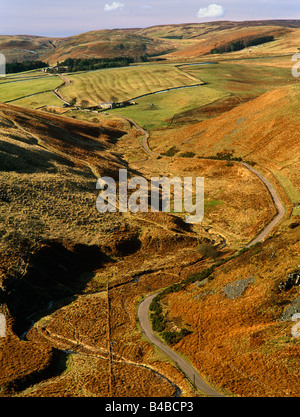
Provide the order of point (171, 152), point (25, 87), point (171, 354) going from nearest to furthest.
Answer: point (171, 354) < point (171, 152) < point (25, 87)

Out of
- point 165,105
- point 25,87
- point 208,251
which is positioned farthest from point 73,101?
point 208,251

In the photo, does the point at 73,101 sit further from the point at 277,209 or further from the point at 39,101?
the point at 277,209

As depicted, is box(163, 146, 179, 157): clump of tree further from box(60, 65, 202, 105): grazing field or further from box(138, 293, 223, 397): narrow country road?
box(60, 65, 202, 105): grazing field

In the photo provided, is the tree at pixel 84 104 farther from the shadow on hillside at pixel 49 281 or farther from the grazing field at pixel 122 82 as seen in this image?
the shadow on hillside at pixel 49 281

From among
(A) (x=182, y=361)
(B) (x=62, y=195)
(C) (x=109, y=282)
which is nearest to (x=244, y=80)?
(B) (x=62, y=195)

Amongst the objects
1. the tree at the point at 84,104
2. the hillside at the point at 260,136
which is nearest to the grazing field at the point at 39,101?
the tree at the point at 84,104

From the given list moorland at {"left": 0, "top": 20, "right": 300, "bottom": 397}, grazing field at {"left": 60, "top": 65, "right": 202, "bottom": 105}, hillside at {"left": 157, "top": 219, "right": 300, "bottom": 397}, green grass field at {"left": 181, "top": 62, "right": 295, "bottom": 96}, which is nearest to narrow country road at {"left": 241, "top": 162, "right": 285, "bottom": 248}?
moorland at {"left": 0, "top": 20, "right": 300, "bottom": 397}
